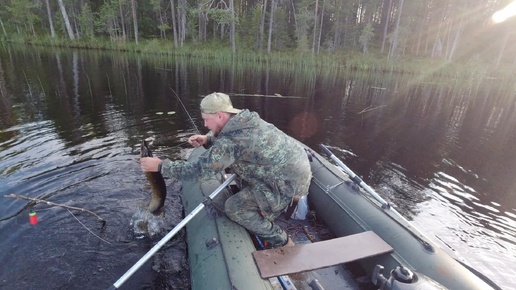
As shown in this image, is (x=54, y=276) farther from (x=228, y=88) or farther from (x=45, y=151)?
(x=228, y=88)

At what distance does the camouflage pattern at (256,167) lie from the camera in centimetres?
300

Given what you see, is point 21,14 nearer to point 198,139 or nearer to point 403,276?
point 198,139

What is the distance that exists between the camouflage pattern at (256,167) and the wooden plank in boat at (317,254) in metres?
0.48

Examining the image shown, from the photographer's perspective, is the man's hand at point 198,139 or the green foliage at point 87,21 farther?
the green foliage at point 87,21

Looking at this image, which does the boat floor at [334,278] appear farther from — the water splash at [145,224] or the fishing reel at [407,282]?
the water splash at [145,224]

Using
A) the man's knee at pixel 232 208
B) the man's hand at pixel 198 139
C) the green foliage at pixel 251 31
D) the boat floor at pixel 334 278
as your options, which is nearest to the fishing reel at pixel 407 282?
the boat floor at pixel 334 278

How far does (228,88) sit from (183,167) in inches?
507

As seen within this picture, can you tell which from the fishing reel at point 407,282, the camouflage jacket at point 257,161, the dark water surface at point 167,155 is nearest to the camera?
the fishing reel at point 407,282

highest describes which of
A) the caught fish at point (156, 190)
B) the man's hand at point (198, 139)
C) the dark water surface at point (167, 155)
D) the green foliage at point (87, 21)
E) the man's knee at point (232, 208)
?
the green foliage at point (87, 21)

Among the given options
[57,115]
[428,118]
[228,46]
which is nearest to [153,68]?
[57,115]

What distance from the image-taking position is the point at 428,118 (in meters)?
12.5

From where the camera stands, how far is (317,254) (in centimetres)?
306

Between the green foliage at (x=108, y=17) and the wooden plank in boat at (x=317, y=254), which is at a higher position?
the green foliage at (x=108, y=17)

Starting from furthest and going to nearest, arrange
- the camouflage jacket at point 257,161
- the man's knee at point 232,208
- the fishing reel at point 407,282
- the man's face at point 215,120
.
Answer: the man's knee at point 232,208
the man's face at point 215,120
the camouflage jacket at point 257,161
the fishing reel at point 407,282
